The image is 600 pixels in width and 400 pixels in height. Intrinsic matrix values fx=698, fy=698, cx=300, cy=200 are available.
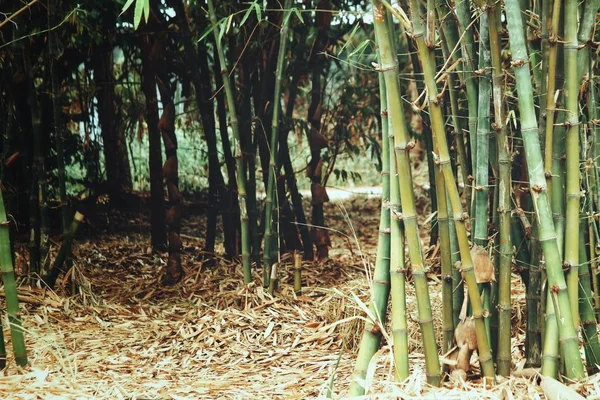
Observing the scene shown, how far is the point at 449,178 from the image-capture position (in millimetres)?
1311

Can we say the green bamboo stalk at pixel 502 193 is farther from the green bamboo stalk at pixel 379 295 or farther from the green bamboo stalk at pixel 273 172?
the green bamboo stalk at pixel 273 172

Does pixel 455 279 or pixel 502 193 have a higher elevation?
pixel 502 193

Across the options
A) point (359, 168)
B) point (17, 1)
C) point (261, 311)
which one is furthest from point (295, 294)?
point (359, 168)

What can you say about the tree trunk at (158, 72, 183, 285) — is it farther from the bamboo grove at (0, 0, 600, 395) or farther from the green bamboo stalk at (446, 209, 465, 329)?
the green bamboo stalk at (446, 209, 465, 329)

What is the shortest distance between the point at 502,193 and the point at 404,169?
223 mm

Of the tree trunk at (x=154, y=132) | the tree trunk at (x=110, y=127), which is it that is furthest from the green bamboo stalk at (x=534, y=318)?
the tree trunk at (x=110, y=127)

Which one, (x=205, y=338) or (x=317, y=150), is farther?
(x=317, y=150)

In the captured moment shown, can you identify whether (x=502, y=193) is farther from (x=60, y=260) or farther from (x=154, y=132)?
(x=154, y=132)

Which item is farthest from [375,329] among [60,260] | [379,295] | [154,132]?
[154,132]

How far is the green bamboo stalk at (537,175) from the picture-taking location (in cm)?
126

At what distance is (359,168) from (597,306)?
20.6 ft

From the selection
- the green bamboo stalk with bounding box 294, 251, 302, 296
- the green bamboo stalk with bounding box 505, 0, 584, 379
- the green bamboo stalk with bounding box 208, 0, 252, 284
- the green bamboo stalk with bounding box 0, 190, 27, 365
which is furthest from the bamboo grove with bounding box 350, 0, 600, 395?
the green bamboo stalk with bounding box 294, 251, 302, 296

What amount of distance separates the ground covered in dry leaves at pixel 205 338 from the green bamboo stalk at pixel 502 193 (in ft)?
0.26

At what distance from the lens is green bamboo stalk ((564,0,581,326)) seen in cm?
132
